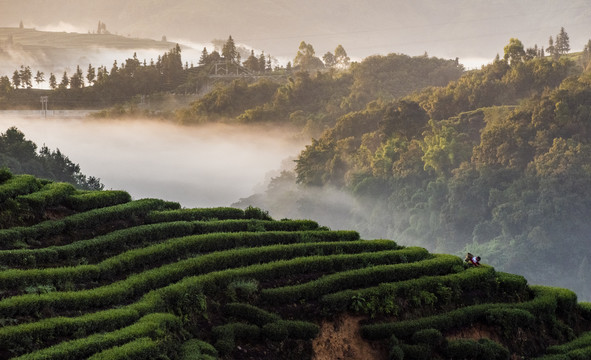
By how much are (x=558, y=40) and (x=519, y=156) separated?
24231 mm

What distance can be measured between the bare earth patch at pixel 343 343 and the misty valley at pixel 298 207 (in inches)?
2.2

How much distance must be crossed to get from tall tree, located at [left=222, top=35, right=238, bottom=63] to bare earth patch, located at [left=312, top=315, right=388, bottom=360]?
85.1 meters

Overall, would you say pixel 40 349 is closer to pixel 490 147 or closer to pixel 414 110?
pixel 490 147

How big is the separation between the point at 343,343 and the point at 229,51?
3395 inches

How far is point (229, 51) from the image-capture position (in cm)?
10425

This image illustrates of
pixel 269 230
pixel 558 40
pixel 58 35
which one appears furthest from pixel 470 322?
pixel 58 35

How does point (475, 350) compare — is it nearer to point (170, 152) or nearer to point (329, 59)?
point (170, 152)

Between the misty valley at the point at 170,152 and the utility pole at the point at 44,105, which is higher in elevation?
the utility pole at the point at 44,105

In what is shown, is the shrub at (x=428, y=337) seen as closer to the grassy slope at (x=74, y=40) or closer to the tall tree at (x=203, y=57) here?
the tall tree at (x=203, y=57)

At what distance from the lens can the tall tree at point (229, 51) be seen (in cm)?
10369

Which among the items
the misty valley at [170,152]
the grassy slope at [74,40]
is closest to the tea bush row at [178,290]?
the misty valley at [170,152]

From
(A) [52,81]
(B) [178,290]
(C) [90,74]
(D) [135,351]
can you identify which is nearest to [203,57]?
(C) [90,74]

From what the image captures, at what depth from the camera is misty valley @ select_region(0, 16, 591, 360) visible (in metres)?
18.9

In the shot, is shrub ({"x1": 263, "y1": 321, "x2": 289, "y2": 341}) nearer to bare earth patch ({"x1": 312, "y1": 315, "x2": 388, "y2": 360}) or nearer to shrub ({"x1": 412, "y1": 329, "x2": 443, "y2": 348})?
bare earth patch ({"x1": 312, "y1": 315, "x2": 388, "y2": 360})
